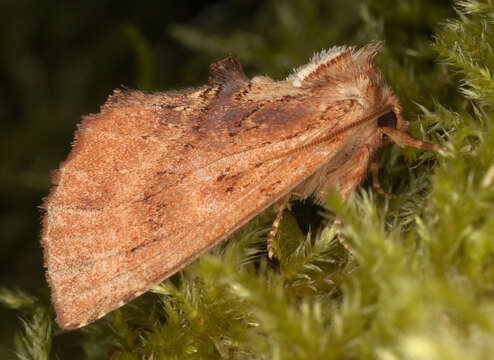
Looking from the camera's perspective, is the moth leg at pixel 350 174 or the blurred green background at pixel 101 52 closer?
the moth leg at pixel 350 174

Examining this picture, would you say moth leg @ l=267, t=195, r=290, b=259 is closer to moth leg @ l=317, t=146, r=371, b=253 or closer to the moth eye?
moth leg @ l=317, t=146, r=371, b=253

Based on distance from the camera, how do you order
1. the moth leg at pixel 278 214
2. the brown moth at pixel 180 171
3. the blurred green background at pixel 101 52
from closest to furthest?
the brown moth at pixel 180 171 → the moth leg at pixel 278 214 → the blurred green background at pixel 101 52

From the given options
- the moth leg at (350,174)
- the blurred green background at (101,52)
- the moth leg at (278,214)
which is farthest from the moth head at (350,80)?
the blurred green background at (101,52)

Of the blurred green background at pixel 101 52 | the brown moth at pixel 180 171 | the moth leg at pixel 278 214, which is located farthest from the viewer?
the blurred green background at pixel 101 52

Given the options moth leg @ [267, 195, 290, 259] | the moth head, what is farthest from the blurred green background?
moth leg @ [267, 195, 290, 259]

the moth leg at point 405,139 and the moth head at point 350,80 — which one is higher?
the moth head at point 350,80

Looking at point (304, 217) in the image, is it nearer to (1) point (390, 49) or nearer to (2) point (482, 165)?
(2) point (482, 165)

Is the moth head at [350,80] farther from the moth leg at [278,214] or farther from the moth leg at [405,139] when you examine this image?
the moth leg at [278,214]

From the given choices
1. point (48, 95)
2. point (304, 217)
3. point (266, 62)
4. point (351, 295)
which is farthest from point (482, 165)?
point (48, 95)
